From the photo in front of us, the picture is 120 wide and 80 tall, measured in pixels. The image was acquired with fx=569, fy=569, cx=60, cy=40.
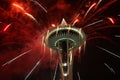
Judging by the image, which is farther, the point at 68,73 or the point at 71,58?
the point at 71,58

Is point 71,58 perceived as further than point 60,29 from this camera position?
Yes

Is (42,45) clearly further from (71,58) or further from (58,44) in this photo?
(71,58)

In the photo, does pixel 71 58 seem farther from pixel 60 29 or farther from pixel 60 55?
pixel 60 29

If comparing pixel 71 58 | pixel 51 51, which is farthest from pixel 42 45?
pixel 71 58

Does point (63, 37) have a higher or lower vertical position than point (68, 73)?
higher

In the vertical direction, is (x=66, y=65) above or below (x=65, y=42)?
below

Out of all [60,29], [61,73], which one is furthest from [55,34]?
[61,73]

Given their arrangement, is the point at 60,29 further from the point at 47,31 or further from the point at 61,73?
the point at 61,73

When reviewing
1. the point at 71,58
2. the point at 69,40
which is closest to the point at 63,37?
the point at 69,40

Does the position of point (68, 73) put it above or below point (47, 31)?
below
